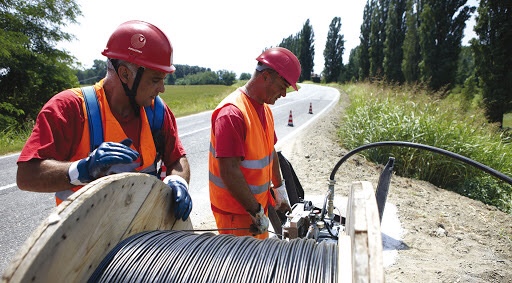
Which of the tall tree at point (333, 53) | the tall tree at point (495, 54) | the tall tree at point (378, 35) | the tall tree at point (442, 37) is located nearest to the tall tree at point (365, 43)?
the tall tree at point (378, 35)

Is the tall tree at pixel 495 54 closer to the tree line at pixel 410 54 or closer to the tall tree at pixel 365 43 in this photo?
the tree line at pixel 410 54

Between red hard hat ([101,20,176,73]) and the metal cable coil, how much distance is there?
96cm

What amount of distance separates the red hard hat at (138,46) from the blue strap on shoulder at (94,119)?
271 mm

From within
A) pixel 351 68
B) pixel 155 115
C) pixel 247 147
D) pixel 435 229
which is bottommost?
pixel 435 229

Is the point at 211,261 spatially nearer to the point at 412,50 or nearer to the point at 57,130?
the point at 57,130

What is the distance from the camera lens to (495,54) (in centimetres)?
1816

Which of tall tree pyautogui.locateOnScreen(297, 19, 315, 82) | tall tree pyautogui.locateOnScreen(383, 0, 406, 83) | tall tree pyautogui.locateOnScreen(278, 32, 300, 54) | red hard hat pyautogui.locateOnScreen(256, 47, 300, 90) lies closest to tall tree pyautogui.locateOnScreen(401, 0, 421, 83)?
tall tree pyautogui.locateOnScreen(383, 0, 406, 83)

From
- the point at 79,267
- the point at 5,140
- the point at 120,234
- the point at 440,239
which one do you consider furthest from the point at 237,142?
the point at 5,140

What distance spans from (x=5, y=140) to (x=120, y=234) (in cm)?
992

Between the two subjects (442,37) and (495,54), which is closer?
(495,54)

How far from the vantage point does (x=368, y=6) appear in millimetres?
49594

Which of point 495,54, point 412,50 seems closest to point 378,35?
point 412,50

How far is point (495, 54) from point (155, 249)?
866 inches

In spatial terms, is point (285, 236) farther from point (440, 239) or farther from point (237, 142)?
point (440, 239)
